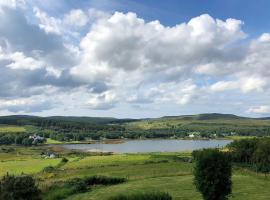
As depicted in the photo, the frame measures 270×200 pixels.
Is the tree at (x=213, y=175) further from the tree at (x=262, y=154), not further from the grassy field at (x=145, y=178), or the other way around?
the tree at (x=262, y=154)

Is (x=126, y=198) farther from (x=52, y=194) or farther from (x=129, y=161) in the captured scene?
(x=129, y=161)

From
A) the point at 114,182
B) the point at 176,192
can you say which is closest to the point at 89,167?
the point at 114,182

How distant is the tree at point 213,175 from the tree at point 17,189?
1934 cm

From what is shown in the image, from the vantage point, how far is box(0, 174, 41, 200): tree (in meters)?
50.1

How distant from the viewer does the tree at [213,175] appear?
1850 inches

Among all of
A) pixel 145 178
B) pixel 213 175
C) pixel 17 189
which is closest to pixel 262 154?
pixel 145 178

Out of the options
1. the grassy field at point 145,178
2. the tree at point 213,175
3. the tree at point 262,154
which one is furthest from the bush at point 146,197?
the tree at point 262,154

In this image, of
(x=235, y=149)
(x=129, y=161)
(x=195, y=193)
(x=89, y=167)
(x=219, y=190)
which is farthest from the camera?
(x=235, y=149)

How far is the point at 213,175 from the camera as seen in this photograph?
47.0 metres

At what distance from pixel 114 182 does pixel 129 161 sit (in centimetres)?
3809

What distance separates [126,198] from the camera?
146 feet

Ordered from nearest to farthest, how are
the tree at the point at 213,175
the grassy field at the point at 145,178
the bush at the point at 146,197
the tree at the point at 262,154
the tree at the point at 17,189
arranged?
the bush at the point at 146,197 → the tree at the point at 213,175 → the tree at the point at 17,189 → the grassy field at the point at 145,178 → the tree at the point at 262,154

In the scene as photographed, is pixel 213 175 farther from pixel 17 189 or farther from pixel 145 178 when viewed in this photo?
pixel 145 178

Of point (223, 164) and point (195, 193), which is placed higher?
point (223, 164)
